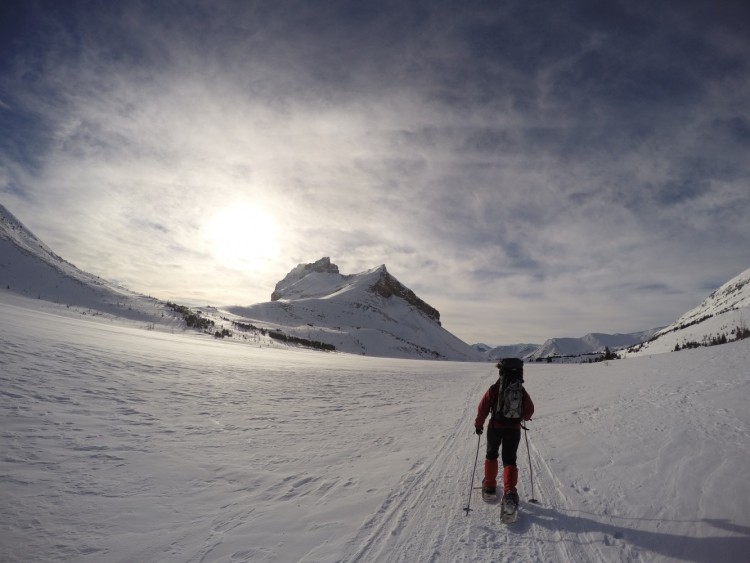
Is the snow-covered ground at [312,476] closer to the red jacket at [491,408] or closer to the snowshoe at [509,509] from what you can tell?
the snowshoe at [509,509]

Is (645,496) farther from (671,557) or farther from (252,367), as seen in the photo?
(252,367)

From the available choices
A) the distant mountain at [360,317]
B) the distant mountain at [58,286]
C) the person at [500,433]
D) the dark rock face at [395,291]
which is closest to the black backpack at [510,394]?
the person at [500,433]

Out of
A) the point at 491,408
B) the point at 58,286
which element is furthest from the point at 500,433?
the point at 58,286

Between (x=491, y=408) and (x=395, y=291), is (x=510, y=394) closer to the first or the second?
(x=491, y=408)

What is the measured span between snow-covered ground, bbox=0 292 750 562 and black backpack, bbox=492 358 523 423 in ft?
3.66

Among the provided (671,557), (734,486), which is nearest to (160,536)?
(671,557)

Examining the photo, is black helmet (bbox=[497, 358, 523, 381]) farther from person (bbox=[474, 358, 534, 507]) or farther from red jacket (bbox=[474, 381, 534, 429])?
red jacket (bbox=[474, 381, 534, 429])

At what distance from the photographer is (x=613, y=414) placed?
28.6ft

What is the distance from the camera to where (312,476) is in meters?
5.08

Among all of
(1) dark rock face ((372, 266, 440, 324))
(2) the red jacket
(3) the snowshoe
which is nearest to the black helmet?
(2) the red jacket

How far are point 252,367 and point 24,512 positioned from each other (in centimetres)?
1059

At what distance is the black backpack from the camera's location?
4766 millimetres

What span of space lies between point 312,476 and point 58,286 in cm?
3371

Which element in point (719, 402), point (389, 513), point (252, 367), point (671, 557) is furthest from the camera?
point (252, 367)
